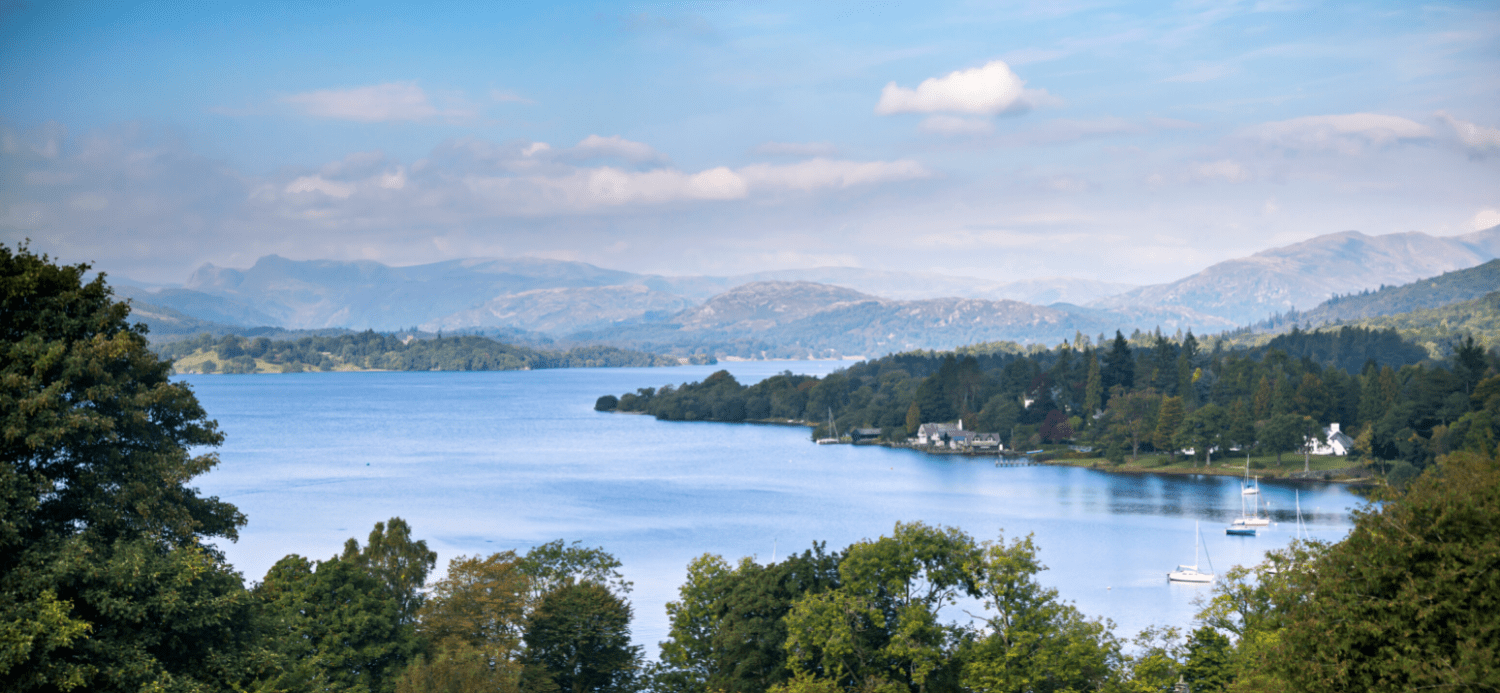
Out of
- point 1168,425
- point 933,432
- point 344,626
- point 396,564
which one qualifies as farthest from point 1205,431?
point 344,626

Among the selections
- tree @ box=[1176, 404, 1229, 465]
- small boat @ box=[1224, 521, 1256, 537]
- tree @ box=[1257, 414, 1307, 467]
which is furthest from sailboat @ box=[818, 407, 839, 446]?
small boat @ box=[1224, 521, 1256, 537]

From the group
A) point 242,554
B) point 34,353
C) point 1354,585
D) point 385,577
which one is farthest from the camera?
point 242,554

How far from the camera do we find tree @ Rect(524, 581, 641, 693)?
73.6ft

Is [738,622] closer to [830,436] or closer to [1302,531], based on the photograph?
→ [1302,531]

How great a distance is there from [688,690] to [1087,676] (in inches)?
316

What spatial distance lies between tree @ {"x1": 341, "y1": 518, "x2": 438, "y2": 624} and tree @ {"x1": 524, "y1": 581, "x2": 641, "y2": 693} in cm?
331

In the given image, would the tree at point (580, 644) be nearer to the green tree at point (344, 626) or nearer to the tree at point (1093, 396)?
the green tree at point (344, 626)

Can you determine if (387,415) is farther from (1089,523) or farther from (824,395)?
(1089,523)

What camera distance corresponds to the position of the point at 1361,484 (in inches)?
2921

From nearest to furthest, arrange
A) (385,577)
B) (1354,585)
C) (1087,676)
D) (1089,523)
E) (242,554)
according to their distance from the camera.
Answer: (1354,585) → (1087,676) → (385,577) → (242,554) → (1089,523)

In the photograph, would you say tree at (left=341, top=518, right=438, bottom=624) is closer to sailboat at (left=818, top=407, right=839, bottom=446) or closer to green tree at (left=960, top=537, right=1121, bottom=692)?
green tree at (left=960, top=537, right=1121, bottom=692)

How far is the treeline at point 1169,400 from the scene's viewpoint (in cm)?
7738

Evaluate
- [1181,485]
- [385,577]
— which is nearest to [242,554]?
[385,577]

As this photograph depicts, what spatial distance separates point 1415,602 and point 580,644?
53.9 ft
